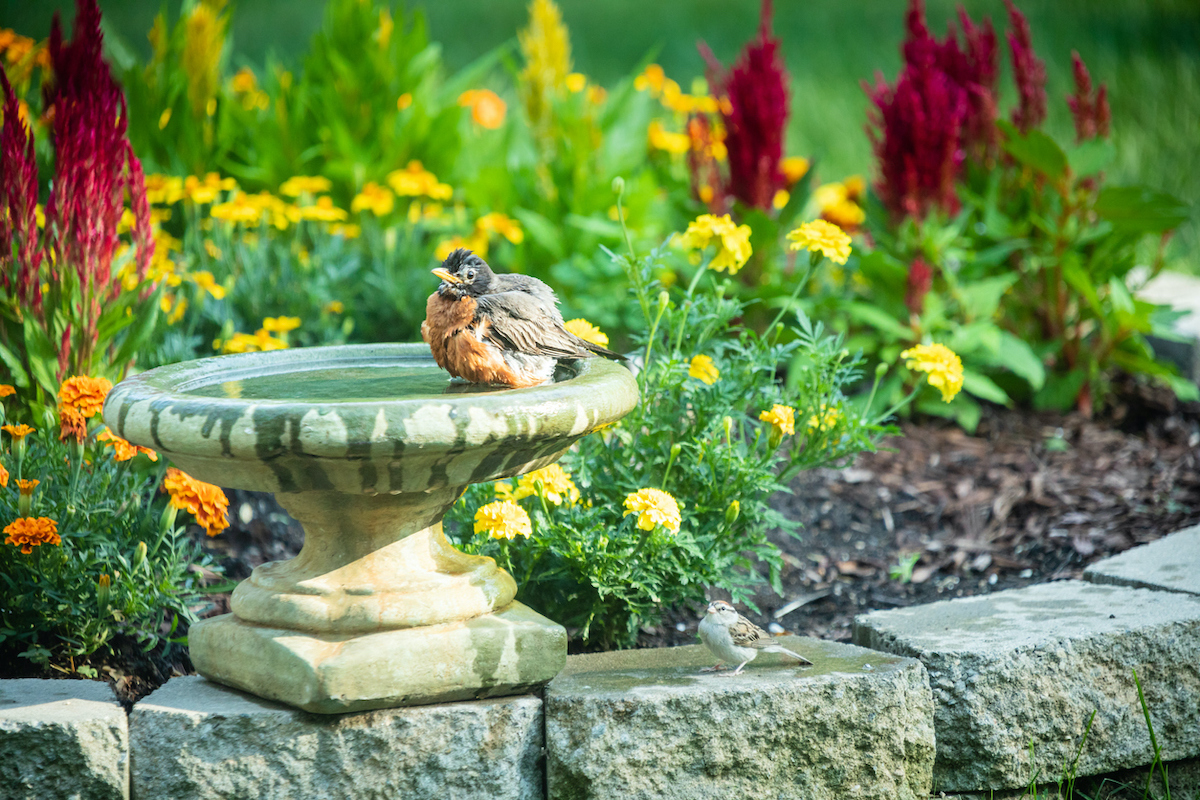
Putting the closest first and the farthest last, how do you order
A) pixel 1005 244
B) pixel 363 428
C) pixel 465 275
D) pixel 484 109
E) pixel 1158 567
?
pixel 363 428, pixel 465 275, pixel 1158 567, pixel 1005 244, pixel 484 109

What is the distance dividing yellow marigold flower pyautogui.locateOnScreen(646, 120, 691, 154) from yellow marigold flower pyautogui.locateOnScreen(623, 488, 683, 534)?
3.21 metres

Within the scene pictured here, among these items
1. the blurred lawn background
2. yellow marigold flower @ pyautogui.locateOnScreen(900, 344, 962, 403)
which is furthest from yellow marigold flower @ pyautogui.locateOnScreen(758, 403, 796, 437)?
the blurred lawn background

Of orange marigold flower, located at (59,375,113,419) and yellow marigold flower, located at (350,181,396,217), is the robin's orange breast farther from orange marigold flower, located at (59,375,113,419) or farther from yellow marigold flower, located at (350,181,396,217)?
yellow marigold flower, located at (350,181,396,217)

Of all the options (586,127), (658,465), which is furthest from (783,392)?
(586,127)

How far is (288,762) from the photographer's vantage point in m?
2.08

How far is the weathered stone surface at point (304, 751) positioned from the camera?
2082 mm

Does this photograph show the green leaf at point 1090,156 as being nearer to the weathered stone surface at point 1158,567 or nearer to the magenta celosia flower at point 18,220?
the weathered stone surface at point 1158,567

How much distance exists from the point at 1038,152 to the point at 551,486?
2692mm

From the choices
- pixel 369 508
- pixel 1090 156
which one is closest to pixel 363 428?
pixel 369 508

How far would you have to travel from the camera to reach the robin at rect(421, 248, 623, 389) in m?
2.22

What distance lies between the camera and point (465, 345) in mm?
2211

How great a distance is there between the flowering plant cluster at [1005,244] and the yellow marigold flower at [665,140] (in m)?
1.25

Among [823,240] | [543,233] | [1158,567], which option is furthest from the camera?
[543,233]

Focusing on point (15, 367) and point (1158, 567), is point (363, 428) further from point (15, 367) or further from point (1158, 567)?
point (1158, 567)
